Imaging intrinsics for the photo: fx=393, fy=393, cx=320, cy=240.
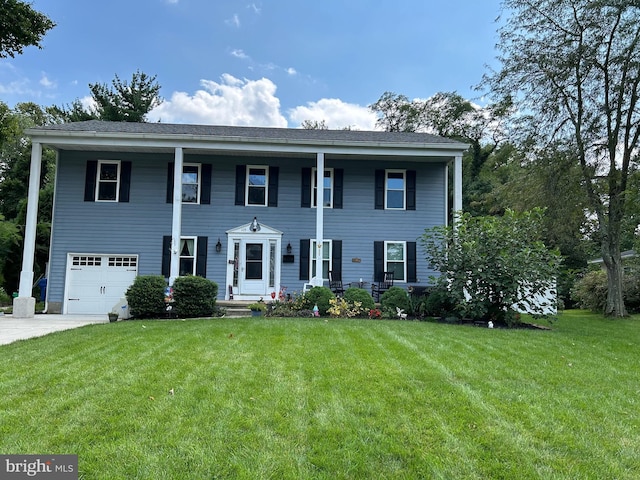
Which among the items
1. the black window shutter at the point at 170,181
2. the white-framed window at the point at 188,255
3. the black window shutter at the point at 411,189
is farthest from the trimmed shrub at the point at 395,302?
the black window shutter at the point at 170,181

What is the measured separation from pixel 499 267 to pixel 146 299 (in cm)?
834

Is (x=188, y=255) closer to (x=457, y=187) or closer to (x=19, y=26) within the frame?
(x=19, y=26)

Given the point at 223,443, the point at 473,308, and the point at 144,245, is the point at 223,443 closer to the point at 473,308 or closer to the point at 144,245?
the point at 473,308

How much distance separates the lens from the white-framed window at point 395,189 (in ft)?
43.0

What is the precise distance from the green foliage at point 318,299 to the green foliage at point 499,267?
282 cm

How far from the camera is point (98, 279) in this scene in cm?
1227

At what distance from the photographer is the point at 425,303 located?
1002cm

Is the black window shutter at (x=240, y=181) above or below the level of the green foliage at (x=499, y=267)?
above

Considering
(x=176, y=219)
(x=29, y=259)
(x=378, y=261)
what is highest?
(x=176, y=219)

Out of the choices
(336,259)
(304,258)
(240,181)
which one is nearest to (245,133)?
(240,181)

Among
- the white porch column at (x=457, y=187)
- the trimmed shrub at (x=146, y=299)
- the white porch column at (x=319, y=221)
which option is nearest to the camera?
the trimmed shrub at (x=146, y=299)

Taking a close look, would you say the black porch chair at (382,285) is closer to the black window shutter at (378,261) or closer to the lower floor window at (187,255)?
the black window shutter at (378,261)

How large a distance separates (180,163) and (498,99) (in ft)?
33.3

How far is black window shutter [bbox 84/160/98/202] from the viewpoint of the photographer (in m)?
12.4
